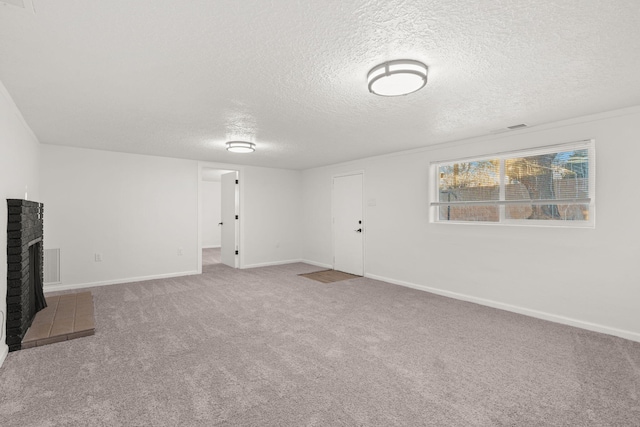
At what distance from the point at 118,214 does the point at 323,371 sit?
464 centimetres

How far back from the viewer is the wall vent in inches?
182

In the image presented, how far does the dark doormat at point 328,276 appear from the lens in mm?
5582

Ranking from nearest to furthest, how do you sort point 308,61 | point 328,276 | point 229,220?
point 308,61
point 328,276
point 229,220

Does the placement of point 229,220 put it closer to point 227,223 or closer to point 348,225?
point 227,223

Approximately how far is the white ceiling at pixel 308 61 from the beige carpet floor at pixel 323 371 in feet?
7.34

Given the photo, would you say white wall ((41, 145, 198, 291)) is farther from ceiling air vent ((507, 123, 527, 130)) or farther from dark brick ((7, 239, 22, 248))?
ceiling air vent ((507, 123, 527, 130))

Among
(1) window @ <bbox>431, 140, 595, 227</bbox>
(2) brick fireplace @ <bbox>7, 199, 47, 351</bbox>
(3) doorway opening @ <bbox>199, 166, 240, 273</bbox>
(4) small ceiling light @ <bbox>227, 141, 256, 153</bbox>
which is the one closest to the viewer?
(2) brick fireplace @ <bbox>7, 199, 47, 351</bbox>

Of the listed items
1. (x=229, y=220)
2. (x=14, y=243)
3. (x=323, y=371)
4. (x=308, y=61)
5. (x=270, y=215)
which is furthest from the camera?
(x=270, y=215)

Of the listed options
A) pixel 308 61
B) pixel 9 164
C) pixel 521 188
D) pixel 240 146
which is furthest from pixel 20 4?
pixel 521 188

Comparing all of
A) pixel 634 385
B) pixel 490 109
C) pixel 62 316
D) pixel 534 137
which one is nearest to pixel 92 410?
pixel 62 316

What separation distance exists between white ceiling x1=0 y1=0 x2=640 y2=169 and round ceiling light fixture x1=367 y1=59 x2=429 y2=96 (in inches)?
3.0

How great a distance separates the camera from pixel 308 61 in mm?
2051

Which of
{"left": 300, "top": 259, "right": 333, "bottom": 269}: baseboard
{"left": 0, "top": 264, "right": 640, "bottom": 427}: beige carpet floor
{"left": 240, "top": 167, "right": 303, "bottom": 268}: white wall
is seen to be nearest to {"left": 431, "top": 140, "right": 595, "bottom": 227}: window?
{"left": 0, "top": 264, "right": 640, "bottom": 427}: beige carpet floor

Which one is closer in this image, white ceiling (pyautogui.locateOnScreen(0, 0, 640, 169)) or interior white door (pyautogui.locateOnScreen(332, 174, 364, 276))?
white ceiling (pyautogui.locateOnScreen(0, 0, 640, 169))
